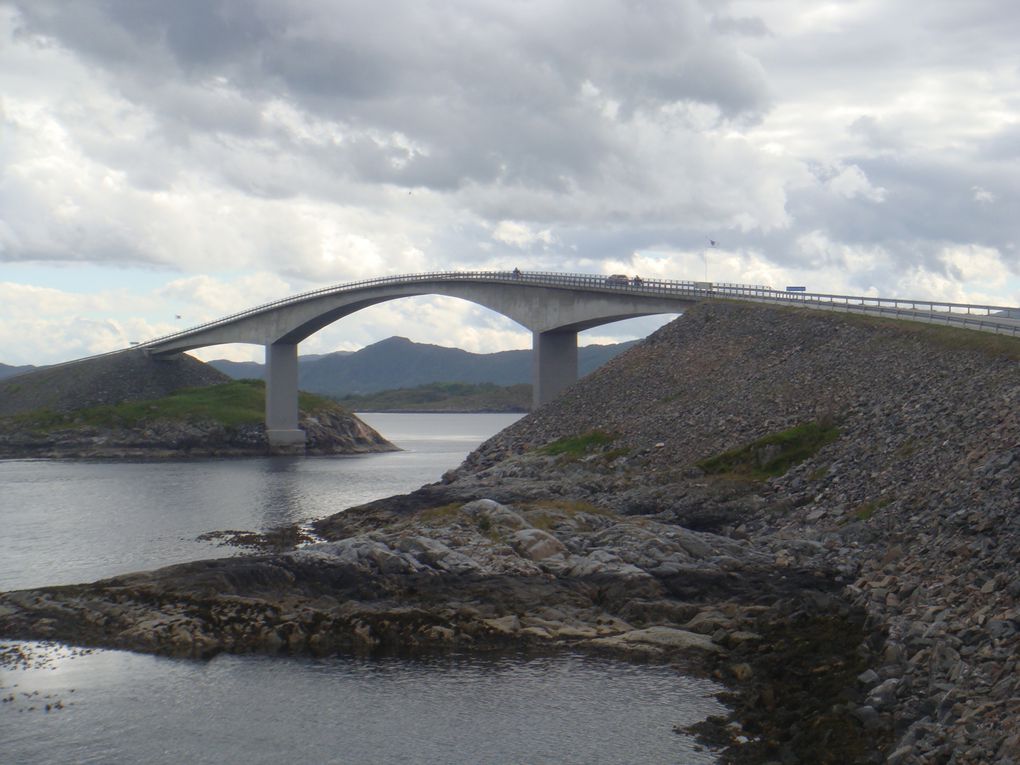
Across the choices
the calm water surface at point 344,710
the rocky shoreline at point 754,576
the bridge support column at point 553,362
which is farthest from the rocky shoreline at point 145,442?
the calm water surface at point 344,710

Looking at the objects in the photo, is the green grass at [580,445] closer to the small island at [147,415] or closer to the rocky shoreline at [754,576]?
the rocky shoreline at [754,576]

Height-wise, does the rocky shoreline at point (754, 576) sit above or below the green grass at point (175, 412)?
below

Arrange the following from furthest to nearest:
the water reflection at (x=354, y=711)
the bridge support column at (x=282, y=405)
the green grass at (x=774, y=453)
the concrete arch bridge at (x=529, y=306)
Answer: the bridge support column at (x=282, y=405) → the concrete arch bridge at (x=529, y=306) → the green grass at (x=774, y=453) → the water reflection at (x=354, y=711)

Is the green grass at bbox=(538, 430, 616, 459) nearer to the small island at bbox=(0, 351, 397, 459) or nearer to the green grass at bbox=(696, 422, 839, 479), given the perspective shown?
the green grass at bbox=(696, 422, 839, 479)

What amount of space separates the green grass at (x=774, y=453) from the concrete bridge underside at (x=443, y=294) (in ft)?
79.4

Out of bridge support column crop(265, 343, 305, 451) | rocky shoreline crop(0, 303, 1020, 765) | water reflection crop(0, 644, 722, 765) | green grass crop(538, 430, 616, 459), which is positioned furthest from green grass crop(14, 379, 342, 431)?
water reflection crop(0, 644, 722, 765)

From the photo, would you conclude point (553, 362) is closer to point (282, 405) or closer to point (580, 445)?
point (580, 445)

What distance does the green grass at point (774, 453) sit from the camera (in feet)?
150

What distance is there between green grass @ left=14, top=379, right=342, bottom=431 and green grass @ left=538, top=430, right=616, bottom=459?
193 ft

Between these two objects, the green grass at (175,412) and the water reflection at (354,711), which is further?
the green grass at (175,412)

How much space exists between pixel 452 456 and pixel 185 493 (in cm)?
→ 4101

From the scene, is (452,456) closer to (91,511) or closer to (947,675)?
(91,511)

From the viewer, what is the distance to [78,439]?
4225 inches

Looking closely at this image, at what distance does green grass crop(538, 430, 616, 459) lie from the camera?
183 feet
